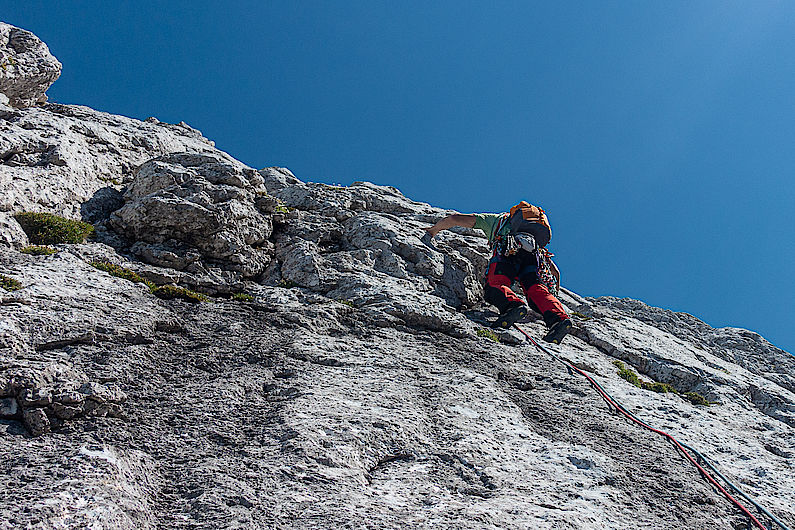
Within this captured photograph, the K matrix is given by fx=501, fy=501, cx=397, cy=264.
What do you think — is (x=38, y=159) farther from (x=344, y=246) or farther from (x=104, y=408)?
(x=104, y=408)

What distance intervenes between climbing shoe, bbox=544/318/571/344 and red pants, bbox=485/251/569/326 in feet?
0.67

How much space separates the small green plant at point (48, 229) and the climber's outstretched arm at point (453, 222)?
934 cm

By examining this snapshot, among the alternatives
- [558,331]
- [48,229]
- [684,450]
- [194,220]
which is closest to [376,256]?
[194,220]

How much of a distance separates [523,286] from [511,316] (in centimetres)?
149

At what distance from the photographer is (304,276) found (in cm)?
1262

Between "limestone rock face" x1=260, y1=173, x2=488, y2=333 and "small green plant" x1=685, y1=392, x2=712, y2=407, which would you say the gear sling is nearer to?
"limestone rock face" x1=260, y1=173, x2=488, y2=333

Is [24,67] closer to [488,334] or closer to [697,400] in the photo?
[488,334]

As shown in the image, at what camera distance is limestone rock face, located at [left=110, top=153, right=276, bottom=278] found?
12.2m

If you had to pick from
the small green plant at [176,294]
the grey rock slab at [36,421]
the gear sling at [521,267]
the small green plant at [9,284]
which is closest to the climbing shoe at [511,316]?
the gear sling at [521,267]

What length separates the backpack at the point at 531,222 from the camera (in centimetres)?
1422

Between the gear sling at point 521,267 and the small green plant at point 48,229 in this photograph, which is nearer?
the small green plant at point 48,229

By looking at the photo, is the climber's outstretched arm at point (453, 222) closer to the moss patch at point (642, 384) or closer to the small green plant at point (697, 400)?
the moss patch at point (642, 384)

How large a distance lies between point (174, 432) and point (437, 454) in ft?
11.9

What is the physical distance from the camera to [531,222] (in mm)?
14211
